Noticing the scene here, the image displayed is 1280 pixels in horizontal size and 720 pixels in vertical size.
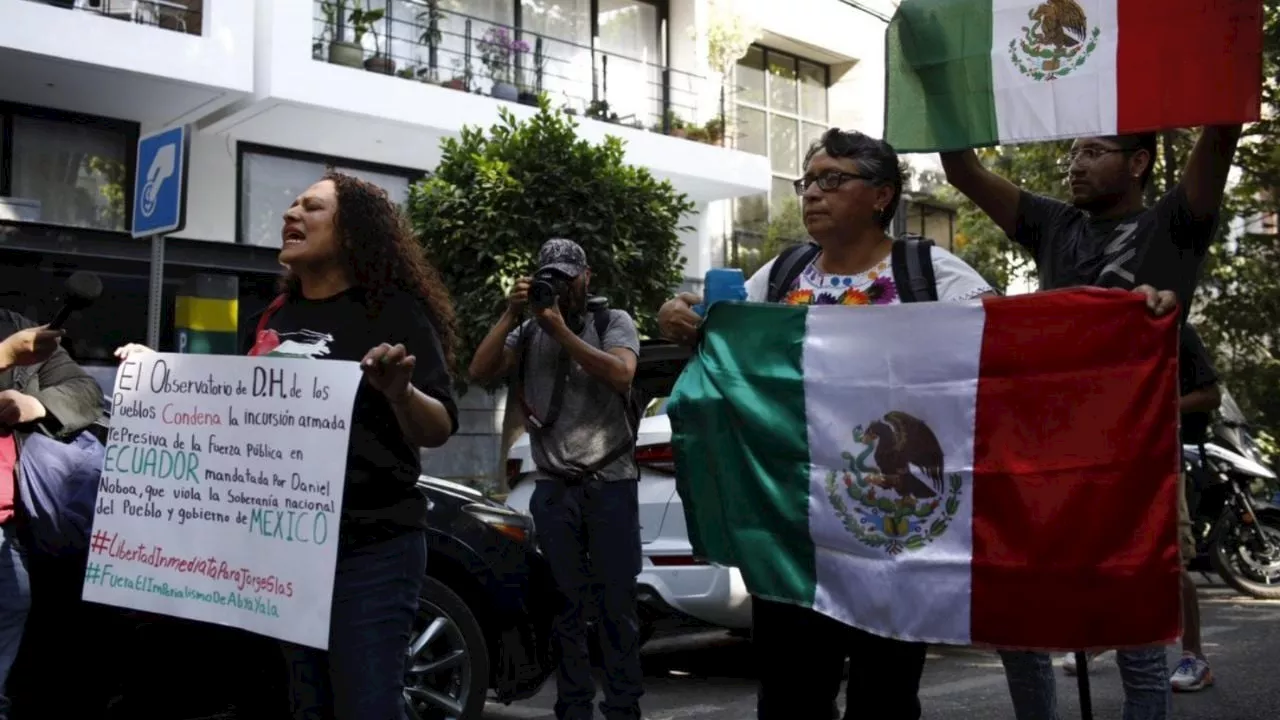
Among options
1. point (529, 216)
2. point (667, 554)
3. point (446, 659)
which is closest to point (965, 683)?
point (667, 554)

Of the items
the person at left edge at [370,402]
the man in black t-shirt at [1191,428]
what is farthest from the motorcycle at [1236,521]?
the person at left edge at [370,402]

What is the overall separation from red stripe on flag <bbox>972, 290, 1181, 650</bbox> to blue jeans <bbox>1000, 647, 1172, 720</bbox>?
0.62m

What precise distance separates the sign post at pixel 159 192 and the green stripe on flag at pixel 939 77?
171 inches

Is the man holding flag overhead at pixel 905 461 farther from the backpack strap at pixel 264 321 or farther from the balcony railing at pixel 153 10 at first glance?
the balcony railing at pixel 153 10

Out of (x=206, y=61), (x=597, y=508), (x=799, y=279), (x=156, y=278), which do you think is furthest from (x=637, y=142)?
(x=799, y=279)

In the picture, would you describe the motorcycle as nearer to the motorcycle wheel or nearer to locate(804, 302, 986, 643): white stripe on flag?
the motorcycle wheel

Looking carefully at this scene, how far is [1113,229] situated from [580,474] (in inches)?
82.8

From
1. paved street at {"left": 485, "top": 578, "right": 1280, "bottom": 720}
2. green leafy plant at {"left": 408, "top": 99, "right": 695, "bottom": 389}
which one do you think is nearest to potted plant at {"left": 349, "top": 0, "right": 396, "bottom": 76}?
green leafy plant at {"left": 408, "top": 99, "right": 695, "bottom": 389}

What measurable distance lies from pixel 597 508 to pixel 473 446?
13718 millimetres

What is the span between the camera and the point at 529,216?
15.0 meters

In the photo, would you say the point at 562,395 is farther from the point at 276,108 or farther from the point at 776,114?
the point at 776,114

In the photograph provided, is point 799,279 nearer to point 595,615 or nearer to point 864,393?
point 864,393

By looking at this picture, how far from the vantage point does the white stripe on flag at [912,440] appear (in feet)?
11.3

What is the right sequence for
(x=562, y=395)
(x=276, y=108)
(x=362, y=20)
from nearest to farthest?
(x=562, y=395) → (x=276, y=108) → (x=362, y=20)
